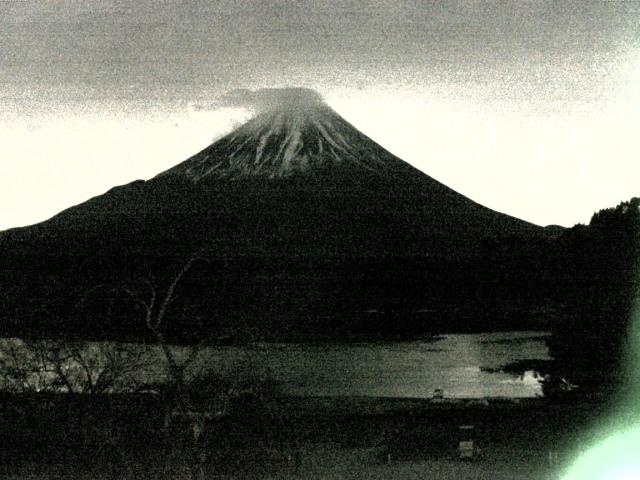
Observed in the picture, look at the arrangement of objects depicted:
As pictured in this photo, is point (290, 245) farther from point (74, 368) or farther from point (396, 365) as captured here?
point (74, 368)

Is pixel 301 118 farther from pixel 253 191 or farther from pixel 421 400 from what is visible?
pixel 421 400

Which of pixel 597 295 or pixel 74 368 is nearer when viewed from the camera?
pixel 74 368

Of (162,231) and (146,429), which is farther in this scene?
(162,231)

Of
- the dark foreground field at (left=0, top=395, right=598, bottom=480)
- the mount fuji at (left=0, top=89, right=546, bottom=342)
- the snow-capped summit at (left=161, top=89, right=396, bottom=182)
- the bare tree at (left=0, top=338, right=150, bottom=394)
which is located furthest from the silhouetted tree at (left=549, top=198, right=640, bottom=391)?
the snow-capped summit at (left=161, top=89, right=396, bottom=182)

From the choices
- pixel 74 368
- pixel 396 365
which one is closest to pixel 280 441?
pixel 74 368

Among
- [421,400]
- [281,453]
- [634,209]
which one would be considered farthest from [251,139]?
[281,453]

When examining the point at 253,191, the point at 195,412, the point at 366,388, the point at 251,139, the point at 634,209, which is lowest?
the point at 366,388
